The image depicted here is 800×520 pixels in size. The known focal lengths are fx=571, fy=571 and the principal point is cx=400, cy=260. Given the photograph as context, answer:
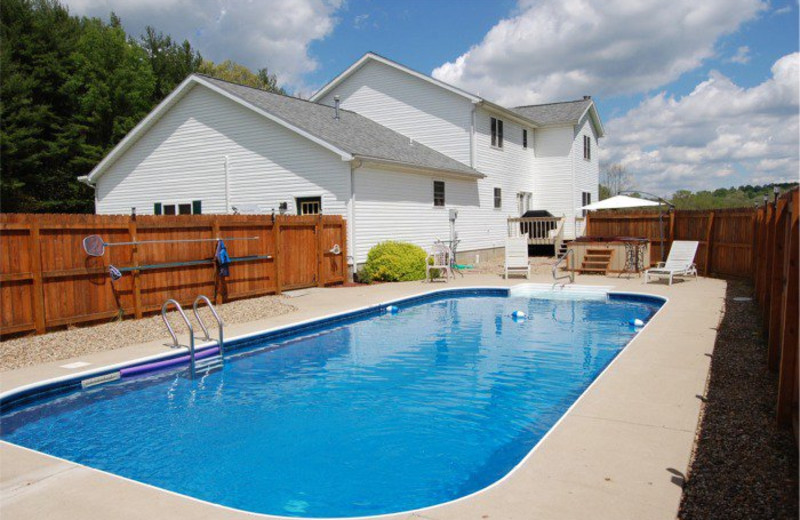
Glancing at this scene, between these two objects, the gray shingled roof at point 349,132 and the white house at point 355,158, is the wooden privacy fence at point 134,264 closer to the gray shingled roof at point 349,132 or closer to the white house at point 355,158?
the white house at point 355,158

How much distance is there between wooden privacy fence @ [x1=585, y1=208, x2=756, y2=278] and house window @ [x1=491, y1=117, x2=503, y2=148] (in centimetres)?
584

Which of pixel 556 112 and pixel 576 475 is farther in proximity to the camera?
pixel 556 112

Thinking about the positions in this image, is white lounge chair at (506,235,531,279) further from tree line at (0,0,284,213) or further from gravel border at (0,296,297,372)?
tree line at (0,0,284,213)

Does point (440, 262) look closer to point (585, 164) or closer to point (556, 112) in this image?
point (556, 112)

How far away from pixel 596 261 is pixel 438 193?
6.12m

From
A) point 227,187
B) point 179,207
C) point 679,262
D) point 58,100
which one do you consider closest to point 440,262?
point 679,262

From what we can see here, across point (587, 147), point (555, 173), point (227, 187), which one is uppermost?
point (587, 147)

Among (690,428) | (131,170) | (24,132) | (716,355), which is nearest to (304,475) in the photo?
(690,428)

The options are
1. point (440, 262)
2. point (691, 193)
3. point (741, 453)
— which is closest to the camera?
point (741, 453)

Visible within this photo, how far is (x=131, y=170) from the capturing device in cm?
2117

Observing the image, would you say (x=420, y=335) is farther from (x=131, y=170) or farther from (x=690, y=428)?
(x=131, y=170)

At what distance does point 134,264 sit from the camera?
1100 centimetres

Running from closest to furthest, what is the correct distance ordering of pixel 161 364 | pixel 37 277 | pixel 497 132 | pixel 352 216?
pixel 161 364 → pixel 37 277 → pixel 352 216 → pixel 497 132

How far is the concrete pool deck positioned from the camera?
142 inches
